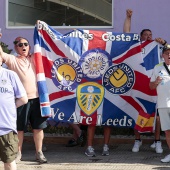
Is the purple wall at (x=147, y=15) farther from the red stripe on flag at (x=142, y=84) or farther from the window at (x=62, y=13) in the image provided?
the red stripe on flag at (x=142, y=84)

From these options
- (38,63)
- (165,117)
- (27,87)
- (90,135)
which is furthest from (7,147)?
(165,117)

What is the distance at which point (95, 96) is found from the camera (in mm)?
7824

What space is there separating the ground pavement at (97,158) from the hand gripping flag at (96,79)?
567 mm

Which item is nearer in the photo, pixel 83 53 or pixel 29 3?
pixel 83 53

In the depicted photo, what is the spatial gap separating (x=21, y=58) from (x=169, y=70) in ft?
7.32

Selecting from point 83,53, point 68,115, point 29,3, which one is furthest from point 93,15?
point 68,115

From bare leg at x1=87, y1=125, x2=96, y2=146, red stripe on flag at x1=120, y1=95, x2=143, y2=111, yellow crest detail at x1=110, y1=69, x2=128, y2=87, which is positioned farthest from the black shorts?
red stripe on flag at x1=120, y1=95, x2=143, y2=111

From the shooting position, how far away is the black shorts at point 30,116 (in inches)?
283

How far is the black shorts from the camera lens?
283 inches

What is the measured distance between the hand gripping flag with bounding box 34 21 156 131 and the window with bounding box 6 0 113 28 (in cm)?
195

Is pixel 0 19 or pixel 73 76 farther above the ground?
pixel 0 19

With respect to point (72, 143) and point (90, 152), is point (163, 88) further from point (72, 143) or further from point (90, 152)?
point (72, 143)

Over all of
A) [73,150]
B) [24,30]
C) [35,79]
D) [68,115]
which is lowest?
[73,150]

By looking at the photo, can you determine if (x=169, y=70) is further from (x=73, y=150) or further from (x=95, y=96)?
(x=73, y=150)
